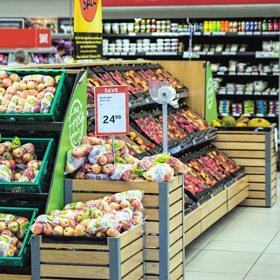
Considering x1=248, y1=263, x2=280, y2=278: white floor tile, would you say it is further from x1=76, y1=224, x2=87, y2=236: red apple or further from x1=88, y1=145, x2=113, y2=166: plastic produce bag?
x1=76, y1=224, x2=87, y2=236: red apple

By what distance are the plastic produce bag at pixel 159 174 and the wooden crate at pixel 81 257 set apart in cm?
56

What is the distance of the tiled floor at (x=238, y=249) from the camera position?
5238mm

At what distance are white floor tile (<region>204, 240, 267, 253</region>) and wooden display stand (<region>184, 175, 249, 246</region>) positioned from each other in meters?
0.17

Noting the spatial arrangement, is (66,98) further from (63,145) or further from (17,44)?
(17,44)

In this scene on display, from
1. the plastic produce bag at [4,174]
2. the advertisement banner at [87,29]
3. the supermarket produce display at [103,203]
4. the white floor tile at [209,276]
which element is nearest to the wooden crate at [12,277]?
the supermarket produce display at [103,203]

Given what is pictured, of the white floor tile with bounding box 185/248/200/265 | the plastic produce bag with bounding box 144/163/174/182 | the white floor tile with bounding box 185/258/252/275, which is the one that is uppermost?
the plastic produce bag with bounding box 144/163/174/182

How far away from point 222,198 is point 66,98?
2.85 metres

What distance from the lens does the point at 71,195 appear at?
14.1 ft

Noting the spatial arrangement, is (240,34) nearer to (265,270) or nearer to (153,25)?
(153,25)

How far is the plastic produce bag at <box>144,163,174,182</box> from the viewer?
416 cm

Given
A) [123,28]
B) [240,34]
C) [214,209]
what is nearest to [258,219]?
[214,209]

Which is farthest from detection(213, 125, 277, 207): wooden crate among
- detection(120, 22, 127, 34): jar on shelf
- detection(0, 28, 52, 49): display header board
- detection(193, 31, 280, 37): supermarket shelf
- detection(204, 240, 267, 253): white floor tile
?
detection(0, 28, 52, 49): display header board

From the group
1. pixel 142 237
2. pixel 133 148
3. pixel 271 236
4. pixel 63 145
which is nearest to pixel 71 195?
pixel 63 145

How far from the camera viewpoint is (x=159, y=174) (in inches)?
164
